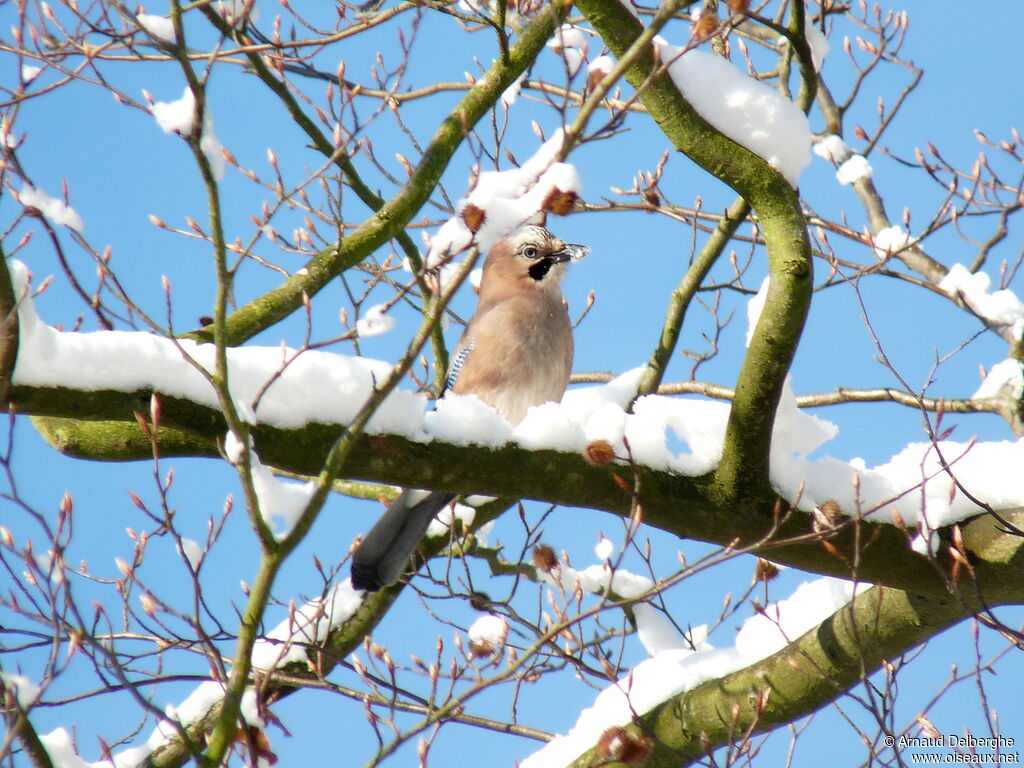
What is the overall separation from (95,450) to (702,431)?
195cm

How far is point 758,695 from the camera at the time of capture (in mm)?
3609

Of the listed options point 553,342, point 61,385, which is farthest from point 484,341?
point 61,385

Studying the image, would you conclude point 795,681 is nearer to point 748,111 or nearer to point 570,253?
point 748,111

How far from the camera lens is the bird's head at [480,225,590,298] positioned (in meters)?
5.25

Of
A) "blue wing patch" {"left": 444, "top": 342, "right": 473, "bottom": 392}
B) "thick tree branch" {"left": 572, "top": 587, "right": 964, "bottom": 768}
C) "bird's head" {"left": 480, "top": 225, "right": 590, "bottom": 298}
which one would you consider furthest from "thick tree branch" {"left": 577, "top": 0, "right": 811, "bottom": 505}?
"bird's head" {"left": 480, "top": 225, "right": 590, "bottom": 298}

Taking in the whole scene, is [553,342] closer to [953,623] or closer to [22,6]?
[953,623]

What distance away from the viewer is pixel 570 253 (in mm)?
5289

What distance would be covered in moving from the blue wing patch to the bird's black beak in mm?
741

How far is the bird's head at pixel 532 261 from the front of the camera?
17.2ft

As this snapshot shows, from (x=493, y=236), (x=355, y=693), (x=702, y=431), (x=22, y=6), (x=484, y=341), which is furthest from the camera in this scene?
(x=484, y=341)

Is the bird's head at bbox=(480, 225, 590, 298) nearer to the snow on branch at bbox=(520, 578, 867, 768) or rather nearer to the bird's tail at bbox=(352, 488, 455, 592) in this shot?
the bird's tail at bbox=(352, 488, 455, 592)

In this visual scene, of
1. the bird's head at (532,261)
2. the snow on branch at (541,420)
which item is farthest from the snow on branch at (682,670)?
the bird's head at (532,261)

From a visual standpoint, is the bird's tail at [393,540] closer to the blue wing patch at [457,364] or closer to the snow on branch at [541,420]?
the snow on branch at [541,420]

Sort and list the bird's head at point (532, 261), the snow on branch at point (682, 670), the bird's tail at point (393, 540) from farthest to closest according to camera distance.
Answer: the bird's head at point (532, 261) → the bird's tail at point (393, 540) → the snow on branch at point (682, 670)
